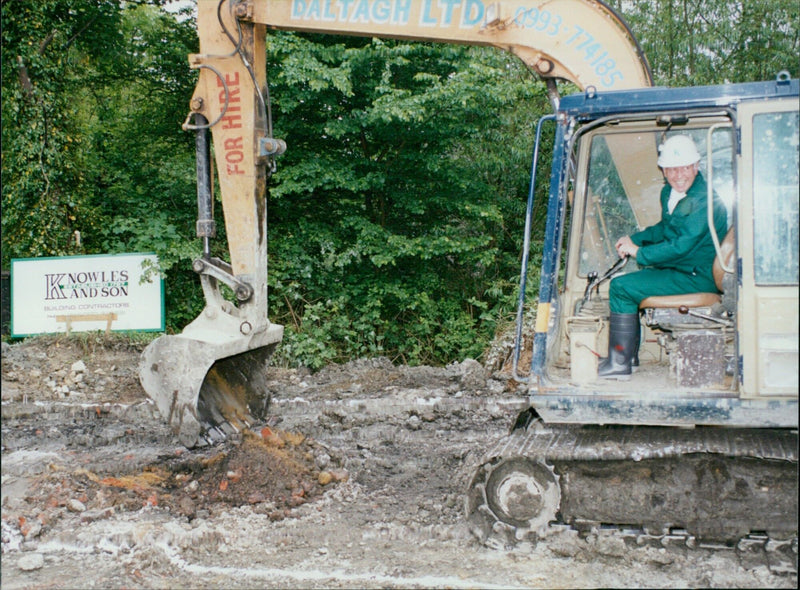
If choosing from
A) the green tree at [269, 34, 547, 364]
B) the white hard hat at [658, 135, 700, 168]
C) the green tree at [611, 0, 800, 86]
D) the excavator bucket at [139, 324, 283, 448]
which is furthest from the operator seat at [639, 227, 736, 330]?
the green tree at [611, 0, 800, 86]

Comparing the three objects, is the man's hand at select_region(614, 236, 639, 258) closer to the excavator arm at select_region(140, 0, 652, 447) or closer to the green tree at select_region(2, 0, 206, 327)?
the excavator arm at select_region(140, 0, 652, 447)

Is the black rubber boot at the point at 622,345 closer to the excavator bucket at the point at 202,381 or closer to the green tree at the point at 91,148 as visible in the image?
A: the excavator bucket at the point at 202,381

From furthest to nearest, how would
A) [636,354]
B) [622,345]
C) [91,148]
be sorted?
[91,148]
[636,354]
[622,345]

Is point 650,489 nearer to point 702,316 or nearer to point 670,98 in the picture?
point 702,316

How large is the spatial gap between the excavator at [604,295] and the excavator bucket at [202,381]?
0.6 inches

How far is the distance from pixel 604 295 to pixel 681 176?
1.02 meters

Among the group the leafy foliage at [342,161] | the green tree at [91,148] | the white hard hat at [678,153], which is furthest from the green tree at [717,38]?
the white hard hat at [678,153]

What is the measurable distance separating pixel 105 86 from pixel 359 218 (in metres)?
5.80

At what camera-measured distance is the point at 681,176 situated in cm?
448

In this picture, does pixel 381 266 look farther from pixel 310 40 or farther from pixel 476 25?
pixel 476 25

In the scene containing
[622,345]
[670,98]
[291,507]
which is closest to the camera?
[670,98]

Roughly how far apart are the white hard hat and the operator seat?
0.46 meters

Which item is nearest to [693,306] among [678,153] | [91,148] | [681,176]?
[681,176]

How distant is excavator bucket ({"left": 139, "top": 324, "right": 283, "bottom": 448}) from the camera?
5.36m
